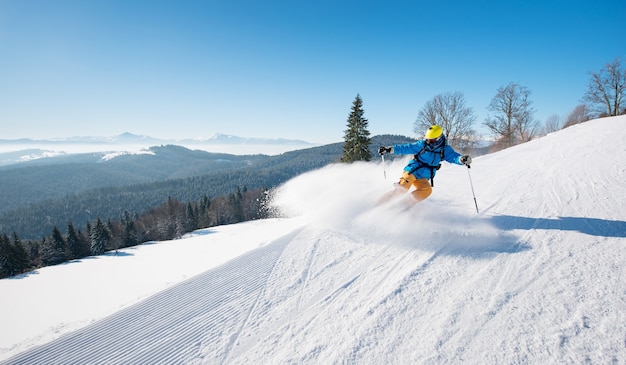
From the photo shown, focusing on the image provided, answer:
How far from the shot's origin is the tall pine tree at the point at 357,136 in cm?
2653

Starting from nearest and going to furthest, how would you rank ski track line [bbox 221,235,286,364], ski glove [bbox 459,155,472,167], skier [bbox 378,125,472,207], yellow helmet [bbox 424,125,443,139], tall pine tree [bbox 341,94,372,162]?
ski track line [bbox 221,235,286,364] < ski glove [bbox 459,155,472,167] < yellow helmet [bbox 424,125,443,139] < skier [bbox 378,125,472,207] < tall pine tree [bbox 341,94,372,162]

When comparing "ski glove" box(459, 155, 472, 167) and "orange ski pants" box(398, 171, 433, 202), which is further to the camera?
"orange ski pants" box(398, 171, 433, 202)

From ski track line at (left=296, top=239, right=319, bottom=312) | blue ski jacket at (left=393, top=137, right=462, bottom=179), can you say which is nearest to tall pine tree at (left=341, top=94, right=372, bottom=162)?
blue ski jacket at (left=393, top=137, right=462, bottom=179)

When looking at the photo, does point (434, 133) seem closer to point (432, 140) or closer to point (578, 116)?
point (432, 140)

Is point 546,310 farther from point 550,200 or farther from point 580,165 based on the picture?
point 580,165

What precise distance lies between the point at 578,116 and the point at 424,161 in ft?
146

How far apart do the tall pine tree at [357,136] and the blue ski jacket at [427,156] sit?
63.6ft

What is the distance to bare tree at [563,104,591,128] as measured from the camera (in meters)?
31.8

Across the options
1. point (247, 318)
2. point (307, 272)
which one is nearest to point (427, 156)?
point (307, 272)

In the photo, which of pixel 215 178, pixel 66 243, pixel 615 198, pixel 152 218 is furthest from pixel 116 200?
pixel 615 198

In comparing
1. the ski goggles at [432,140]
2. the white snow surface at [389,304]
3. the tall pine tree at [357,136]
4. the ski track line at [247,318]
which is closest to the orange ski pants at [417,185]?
the ski goggles at [432,140]

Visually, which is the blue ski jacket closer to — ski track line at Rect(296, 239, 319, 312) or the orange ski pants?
the orange ski pants

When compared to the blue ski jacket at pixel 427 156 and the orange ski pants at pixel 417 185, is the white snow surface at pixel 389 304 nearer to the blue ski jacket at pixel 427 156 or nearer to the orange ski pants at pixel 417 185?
the orange ski pants at pixel 417 185

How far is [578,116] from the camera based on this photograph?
115 feet
